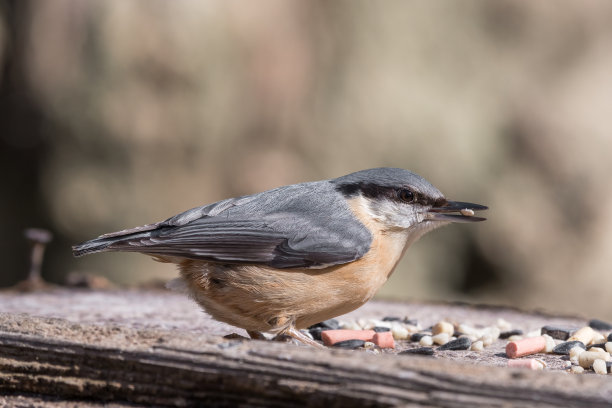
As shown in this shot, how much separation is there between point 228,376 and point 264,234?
110 cm

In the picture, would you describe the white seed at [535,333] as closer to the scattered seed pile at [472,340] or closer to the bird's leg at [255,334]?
the scattered seed pile at [472,340]

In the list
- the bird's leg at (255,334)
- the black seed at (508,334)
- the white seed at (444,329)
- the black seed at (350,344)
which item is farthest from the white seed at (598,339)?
the bird's leg at (255,334)

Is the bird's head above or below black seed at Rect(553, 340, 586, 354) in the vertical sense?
above

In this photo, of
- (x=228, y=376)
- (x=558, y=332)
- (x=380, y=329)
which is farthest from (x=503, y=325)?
(x=228, y=376)

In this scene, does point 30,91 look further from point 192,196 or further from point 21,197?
point 192,196

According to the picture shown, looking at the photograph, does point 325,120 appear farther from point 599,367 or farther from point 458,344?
point 599,367

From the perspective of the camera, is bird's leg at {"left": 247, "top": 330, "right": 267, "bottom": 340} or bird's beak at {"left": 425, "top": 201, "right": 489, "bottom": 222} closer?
bird's leg at {"left": 247, "top": 330, "right": 267, "bottom": 340}

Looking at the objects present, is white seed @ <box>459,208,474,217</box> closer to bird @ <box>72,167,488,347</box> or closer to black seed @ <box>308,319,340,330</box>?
bird @ <box>72,167,488,347</box>

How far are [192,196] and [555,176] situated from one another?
3532mm

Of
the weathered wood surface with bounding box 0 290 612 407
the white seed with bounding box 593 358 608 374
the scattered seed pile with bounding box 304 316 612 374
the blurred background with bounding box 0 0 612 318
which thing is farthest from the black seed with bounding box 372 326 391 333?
the blurred background with bounding box 0 0 612 318

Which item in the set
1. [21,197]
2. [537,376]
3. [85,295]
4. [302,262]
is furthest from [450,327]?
[21,197]

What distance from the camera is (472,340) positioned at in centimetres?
289

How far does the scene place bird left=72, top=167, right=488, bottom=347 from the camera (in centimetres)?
262

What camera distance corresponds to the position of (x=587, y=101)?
312 inches
